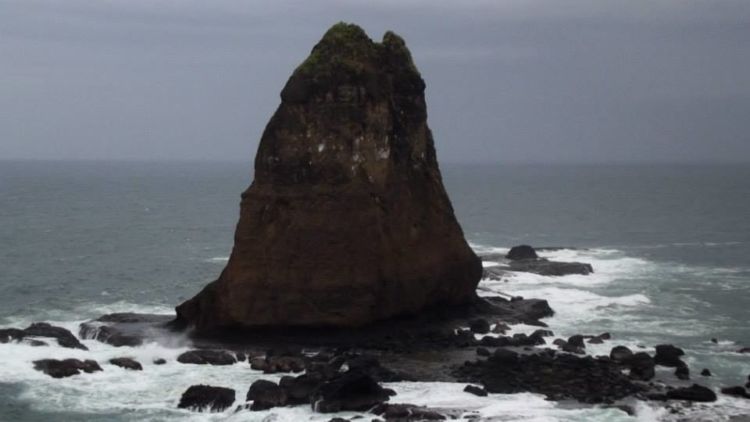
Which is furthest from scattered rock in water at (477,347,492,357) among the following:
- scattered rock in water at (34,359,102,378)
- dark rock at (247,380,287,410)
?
scattered rock in water at (34,359,102,378)

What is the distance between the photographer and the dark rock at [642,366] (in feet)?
140

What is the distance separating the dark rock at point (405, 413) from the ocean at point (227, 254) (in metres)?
1.24

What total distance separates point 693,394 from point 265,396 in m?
15.6

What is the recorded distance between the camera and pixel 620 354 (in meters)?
45.0

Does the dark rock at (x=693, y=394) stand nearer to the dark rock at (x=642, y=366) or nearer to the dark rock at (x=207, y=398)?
the dark rock at (x=642, y=366)

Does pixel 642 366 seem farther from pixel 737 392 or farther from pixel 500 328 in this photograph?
pixel 500 328

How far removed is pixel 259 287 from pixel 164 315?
8.15 meters

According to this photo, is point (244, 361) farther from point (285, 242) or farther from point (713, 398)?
point (713, 398)

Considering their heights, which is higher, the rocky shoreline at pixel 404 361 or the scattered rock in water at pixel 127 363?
Answer: the rocky shoreline at pixel 404 361

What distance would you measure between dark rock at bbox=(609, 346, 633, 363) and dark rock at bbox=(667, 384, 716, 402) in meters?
4.76

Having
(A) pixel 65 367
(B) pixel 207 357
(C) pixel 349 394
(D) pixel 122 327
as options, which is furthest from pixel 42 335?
(C) pixel 349 394

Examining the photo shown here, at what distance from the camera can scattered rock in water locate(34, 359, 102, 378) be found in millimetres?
43375

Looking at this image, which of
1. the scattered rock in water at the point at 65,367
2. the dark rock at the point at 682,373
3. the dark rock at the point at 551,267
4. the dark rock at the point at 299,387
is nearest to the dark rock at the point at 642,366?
the dark rock at the point at 682,373

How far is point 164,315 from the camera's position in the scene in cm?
5503
